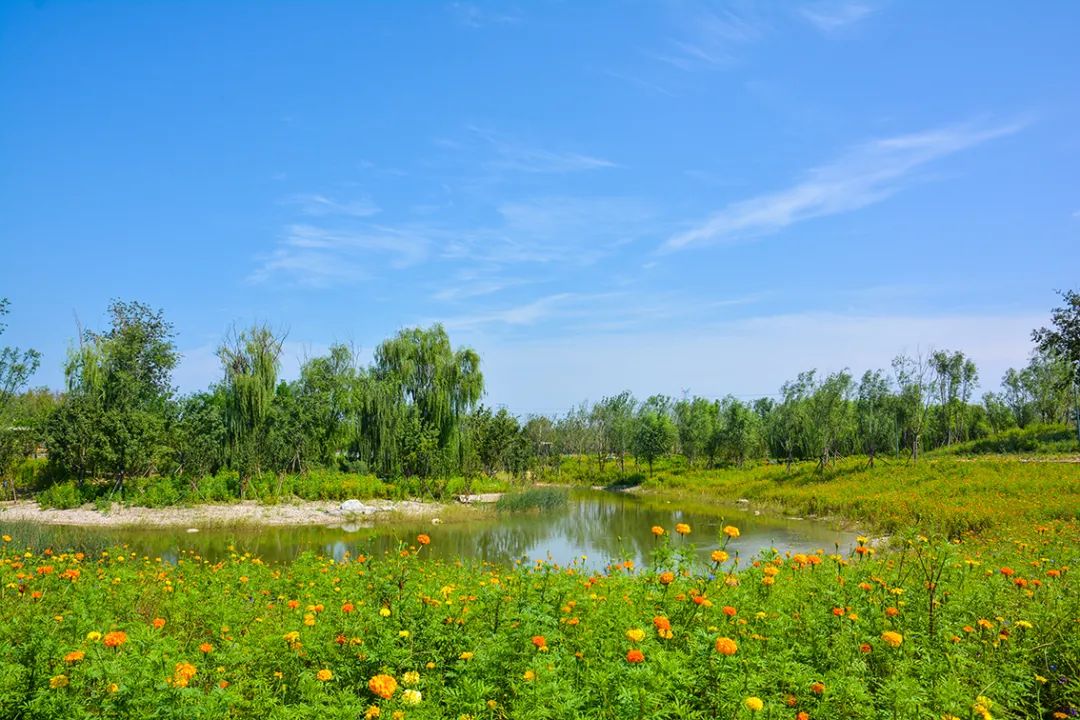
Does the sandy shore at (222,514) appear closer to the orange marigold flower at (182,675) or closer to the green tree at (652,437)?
the green tree at (652,437)

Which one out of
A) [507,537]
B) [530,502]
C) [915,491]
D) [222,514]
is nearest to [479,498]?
[530,502]

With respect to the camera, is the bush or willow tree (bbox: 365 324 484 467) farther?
willow tree (bbox: 365 324 484 467)

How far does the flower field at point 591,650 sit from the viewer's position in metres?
2.23

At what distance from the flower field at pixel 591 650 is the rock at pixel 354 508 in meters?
19.2

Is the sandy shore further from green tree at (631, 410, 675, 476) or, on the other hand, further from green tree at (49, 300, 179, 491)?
green tree at (631, 410, 675, 476)

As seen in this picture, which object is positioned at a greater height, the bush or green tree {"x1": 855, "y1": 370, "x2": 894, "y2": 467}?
green tree {"x1": 855, "y1": 370, "x2": 894, "y2": 467}

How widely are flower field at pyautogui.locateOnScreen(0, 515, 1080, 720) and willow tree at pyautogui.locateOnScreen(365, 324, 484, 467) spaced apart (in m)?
23.7

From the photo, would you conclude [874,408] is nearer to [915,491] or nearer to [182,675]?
[915,491]

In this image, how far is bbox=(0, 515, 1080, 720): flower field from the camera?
2.23 meters

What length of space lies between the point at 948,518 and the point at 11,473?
30.5 metres

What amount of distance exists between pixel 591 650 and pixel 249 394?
25.2 metres

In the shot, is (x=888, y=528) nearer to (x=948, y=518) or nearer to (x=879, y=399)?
(x=948, y=518)

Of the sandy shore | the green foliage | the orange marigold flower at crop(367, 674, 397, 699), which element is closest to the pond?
the green foliage

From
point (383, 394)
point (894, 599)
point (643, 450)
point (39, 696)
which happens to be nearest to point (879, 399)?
point (643, 450)
